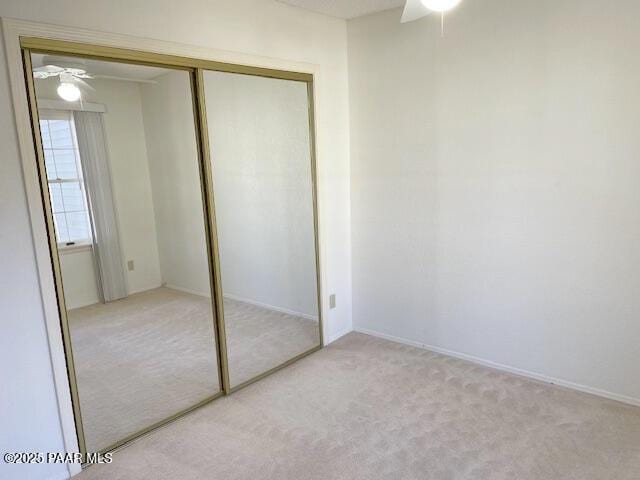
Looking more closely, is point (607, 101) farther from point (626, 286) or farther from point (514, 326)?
point (514, 326)

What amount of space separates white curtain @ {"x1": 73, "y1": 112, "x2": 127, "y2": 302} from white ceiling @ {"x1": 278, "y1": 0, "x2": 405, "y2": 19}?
1521mm

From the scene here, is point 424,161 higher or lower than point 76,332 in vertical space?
higher

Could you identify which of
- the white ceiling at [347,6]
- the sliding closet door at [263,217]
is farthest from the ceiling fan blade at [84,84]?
the white ceiling at [347,6]

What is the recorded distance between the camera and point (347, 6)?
3.11m

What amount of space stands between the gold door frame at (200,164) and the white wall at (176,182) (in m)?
0.06

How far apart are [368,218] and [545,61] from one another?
165cm

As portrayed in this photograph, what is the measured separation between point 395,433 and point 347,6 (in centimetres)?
279

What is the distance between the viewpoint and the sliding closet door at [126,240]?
2.22 meters

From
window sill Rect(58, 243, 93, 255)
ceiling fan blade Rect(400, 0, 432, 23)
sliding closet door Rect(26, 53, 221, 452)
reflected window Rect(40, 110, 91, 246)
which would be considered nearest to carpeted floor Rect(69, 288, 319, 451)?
sliding closet door Rect(26, 53, 221, 452)

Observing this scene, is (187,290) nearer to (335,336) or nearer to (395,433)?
(335,336)

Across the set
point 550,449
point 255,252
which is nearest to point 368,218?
point 255,252

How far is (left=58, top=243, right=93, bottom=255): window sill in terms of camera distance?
2.24 metres

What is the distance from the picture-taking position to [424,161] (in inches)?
129

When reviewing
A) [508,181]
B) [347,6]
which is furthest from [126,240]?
[508,181]
